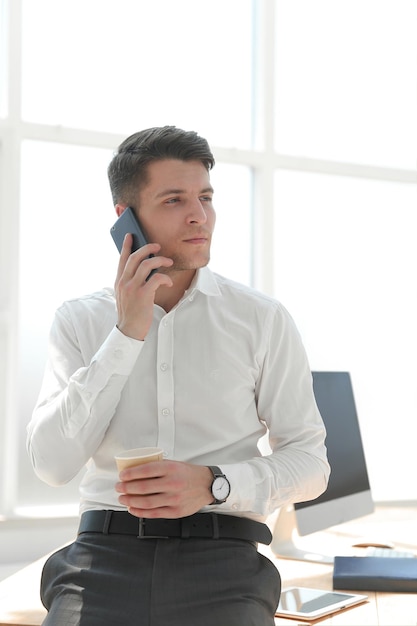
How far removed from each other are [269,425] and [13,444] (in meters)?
1.78

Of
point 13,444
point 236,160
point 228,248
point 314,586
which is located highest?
point 236,160

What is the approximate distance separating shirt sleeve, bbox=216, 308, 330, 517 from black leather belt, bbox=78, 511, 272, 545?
1.5 inches

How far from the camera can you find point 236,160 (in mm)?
3967

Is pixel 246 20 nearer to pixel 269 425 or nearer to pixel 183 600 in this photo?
pixel 269 425

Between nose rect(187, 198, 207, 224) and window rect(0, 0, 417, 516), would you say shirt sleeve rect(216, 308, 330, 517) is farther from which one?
window rect(0, 0, 417, 516)

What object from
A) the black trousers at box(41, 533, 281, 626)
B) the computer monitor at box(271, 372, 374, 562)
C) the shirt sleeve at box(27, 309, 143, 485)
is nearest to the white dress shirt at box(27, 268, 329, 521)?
the shirt sleeve at box(27, 309, 143, 485)

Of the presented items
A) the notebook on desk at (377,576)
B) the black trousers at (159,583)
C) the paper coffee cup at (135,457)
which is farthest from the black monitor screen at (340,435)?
the paper coffee cup at (135,457)

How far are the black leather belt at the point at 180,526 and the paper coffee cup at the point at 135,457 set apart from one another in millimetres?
242

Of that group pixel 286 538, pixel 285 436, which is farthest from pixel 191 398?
pixel 286 538

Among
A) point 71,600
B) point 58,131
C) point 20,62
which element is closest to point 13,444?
point 58,131

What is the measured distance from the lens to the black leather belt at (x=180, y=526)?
1.78 meters

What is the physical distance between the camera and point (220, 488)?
1733 millimetres

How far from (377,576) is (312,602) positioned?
0.23 metres

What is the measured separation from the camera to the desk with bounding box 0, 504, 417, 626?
191cm
